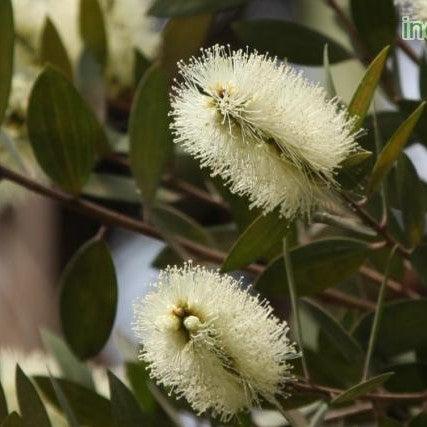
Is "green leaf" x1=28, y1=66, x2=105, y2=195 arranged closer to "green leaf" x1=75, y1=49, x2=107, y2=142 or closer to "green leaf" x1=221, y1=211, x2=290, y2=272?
"green leaf" x1=75, y1=49, x2=107, y2=142

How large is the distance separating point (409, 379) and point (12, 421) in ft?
0.88

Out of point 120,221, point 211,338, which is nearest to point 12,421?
point 211,338

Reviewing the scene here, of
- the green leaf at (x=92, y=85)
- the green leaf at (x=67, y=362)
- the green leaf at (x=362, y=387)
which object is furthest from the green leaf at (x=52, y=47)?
the green leaf at (x=362, y=387)

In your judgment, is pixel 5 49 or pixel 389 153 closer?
pixel 389 153

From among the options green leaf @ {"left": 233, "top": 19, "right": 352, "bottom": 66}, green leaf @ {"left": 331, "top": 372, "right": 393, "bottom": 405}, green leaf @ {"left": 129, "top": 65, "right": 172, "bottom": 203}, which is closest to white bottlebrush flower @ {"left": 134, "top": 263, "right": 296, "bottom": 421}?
green leaf @ {"left": 331, "top": 372, "right": 393, "bottom": 405}

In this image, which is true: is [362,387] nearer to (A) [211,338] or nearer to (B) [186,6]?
(A) [211,338]

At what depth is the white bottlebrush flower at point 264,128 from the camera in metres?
0.55

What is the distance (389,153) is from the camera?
621 millimetres

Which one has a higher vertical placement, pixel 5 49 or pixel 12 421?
pixel 5 49

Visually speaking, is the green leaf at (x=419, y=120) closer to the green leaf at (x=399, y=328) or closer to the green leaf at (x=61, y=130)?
the green leaf at (x=399, y=328)

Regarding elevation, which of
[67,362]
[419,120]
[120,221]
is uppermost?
[419,120]

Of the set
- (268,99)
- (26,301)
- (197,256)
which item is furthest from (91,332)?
(26,301)

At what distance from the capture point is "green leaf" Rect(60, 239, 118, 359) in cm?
80

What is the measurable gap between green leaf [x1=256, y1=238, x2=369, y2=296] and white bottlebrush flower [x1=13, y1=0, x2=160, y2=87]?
0.36 metres
